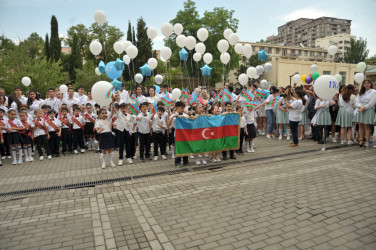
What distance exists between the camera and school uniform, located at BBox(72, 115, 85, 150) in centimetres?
983

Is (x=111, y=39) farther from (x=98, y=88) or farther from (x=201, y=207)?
(x=201, y=207)

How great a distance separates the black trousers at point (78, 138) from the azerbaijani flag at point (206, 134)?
4.77 meters

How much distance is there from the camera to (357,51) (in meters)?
69.9

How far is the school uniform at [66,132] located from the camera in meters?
9.66

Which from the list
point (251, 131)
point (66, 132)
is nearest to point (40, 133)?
point (66, 132)

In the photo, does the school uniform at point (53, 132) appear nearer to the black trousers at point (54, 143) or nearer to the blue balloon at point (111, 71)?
the black trousers at point (54, 143)

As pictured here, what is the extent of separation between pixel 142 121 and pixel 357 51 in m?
80.7

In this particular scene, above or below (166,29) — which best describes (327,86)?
below

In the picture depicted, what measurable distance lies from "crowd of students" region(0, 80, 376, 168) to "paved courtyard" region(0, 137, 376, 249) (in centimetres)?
103

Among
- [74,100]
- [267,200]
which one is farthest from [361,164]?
[74,100]

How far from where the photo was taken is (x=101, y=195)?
5289mm

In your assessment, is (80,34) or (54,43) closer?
(54,43)

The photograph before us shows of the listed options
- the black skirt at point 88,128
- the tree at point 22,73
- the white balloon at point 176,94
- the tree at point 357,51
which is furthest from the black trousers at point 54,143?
the tree at point 357,51

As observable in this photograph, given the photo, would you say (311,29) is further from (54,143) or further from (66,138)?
(54,143)
